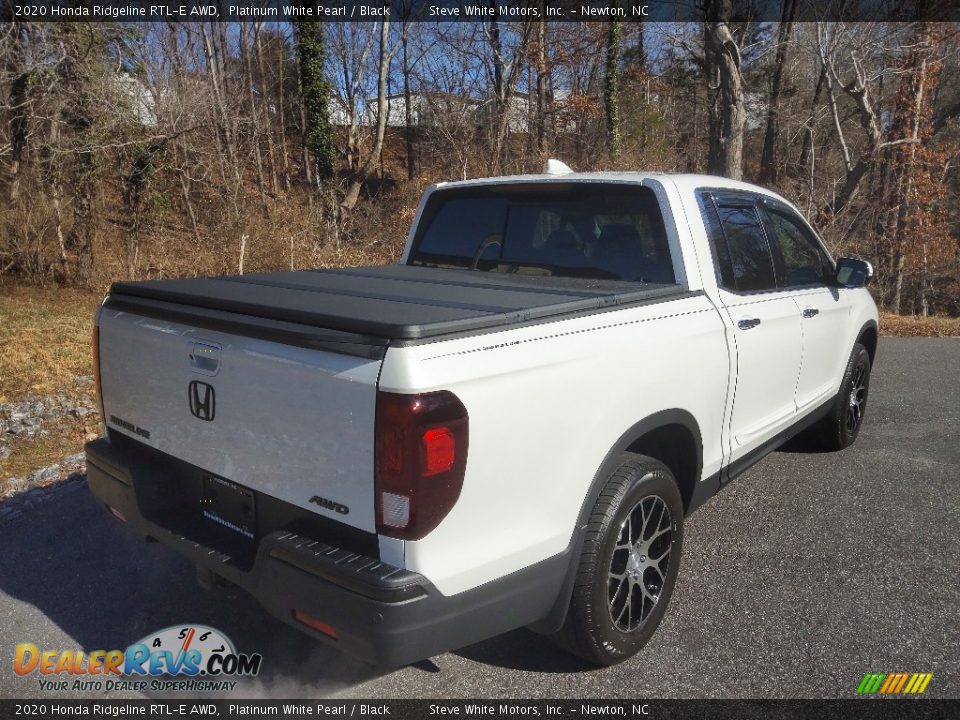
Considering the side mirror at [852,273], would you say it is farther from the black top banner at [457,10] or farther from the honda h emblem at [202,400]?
the black top banner at [457,10]

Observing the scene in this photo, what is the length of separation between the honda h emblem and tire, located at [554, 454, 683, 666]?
4.60ft

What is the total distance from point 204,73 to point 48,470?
1851 cm

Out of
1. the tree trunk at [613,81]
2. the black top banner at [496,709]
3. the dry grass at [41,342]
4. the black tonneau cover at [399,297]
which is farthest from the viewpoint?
the tree trunk at [613,81]

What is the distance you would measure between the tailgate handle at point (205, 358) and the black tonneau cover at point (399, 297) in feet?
0.48

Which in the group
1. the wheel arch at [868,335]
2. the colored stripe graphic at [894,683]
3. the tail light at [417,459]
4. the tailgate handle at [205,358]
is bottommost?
the colored stripe graphic at [894,683]

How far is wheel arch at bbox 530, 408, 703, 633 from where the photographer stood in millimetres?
2613

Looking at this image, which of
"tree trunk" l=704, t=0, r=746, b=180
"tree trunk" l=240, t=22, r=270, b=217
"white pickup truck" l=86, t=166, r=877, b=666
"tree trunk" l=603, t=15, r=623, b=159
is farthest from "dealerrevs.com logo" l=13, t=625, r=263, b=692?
"tree trunk" l=603, t=15, r=623, b=159

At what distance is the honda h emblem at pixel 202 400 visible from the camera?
102 inches

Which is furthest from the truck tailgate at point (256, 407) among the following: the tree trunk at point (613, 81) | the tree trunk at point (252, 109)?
the tree trunk at point (613, 81)

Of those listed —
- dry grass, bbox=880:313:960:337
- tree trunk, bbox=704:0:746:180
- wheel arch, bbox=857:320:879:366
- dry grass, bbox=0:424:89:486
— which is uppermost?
tree trunk, bbox=704:0:746:180

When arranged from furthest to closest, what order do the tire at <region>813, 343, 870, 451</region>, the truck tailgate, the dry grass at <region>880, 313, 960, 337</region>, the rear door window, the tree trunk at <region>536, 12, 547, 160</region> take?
the tree trunk at <region>536, 12, 547, 160</region> → the dry grass at <region>880, 313, 960, 337</region> → the tire at <region>813, 343, 870, 451</region> → the rear door window → the truck tailgate

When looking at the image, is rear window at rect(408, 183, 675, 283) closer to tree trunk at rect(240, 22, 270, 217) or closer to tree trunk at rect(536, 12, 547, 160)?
tree trunk at rect(240, 22, 270, 217)

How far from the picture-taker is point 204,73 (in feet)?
67.4

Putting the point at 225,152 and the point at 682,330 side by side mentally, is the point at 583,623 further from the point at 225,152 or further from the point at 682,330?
the point at 225,152
